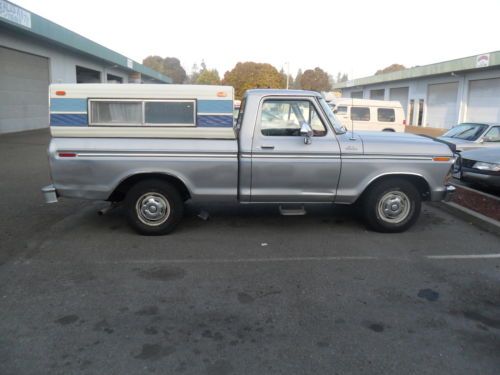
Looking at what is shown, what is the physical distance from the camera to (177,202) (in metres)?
6.00

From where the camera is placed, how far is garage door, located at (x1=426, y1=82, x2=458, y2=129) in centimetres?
2984

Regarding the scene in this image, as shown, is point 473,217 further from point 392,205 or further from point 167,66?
point 167,66

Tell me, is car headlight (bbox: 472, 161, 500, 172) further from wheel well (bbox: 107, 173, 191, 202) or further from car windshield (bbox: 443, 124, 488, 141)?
wheel well (bbox: 107, 173, 191, 202)

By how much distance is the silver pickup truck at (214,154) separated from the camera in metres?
5.79

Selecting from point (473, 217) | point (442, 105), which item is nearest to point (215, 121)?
point (473, 217)

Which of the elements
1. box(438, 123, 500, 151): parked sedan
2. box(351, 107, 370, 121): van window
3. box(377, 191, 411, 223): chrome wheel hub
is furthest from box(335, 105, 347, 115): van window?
box(377, 191, 411, 223): chrome wheel hub

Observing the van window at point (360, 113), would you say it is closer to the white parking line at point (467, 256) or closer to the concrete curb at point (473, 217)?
the concrete curb at point (473, 217)

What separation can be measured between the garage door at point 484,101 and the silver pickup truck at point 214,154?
892 inches

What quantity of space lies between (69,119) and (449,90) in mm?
30085

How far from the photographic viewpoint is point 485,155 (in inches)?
352

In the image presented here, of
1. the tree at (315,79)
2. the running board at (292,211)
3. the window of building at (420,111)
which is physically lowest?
the running board at (292,211)

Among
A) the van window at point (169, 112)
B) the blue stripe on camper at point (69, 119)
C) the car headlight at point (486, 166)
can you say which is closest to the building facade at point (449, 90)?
the car headlight at point (486, 166)

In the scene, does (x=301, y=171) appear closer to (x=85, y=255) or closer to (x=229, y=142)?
(x=229, y=142)

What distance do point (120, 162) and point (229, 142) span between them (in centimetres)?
145
